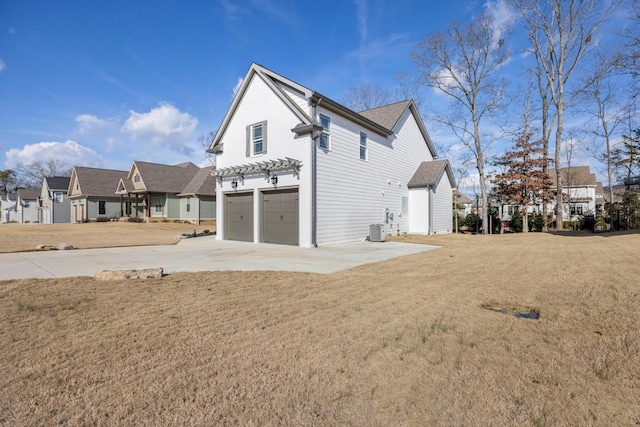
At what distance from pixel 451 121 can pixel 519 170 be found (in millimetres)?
5807

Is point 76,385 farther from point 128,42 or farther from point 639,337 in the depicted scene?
point 128,42

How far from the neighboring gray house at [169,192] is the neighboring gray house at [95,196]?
2.58 m

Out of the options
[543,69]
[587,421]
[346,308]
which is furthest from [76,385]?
[543,69]

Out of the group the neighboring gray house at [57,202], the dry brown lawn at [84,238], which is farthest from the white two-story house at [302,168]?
the neighboring gray house at [57,202]

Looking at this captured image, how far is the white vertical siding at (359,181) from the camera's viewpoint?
13500 mm

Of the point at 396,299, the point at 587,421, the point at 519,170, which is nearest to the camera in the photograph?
the point at 587,421

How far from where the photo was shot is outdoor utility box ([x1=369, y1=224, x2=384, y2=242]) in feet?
49.4

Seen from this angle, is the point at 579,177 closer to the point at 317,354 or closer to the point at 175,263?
the point at 175,263

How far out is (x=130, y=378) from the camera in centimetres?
272

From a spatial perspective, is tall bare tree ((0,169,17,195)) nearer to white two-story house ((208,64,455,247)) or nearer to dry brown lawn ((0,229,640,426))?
white two-story house ((208,64,455,247))

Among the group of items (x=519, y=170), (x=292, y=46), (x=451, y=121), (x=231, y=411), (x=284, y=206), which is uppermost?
(x=292, y=46)

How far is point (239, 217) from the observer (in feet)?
51.9

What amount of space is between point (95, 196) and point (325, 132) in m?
31.6

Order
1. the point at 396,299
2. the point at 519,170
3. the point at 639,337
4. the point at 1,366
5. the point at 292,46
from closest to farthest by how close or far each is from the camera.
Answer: the point at 1,366
the point at 639,337
the point at 396,299
the point at 292,46
the point at 519,170
